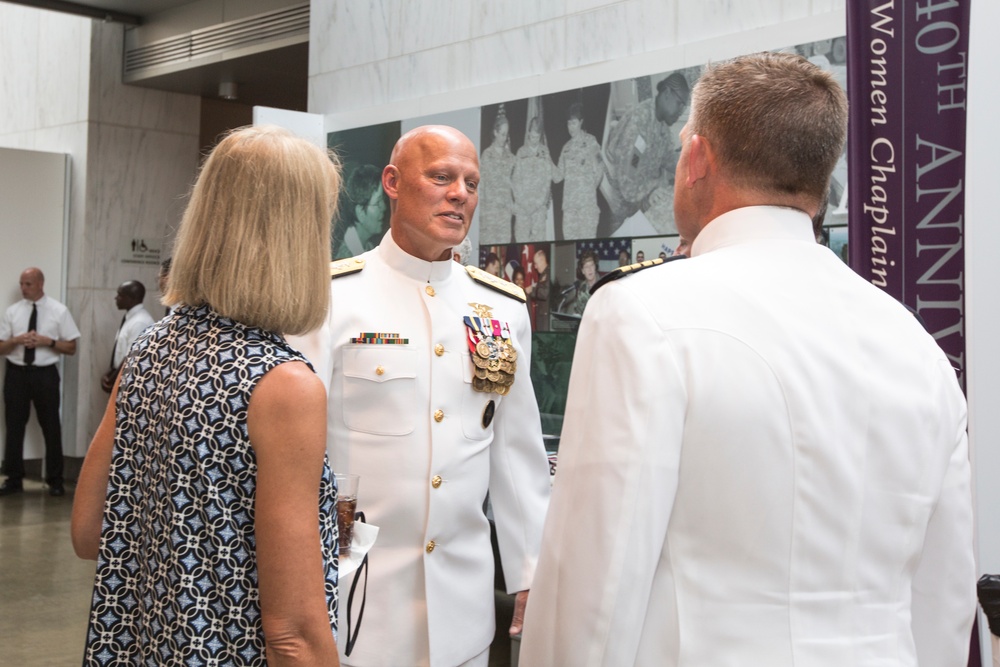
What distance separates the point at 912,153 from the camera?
9.20 ft

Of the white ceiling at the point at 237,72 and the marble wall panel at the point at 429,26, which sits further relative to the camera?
the white ceiling at the point at 237,72

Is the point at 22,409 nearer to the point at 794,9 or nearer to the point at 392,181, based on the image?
the point at 794,9

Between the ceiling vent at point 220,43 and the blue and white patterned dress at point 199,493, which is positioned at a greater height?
the ceiling vent at point 220,43

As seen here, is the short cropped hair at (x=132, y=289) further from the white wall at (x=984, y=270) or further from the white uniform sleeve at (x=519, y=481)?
the white wall at (x=984, y=270)

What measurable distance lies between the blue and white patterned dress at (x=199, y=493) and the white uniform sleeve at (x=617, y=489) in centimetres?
40

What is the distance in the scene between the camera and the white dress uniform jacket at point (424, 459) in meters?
2.26

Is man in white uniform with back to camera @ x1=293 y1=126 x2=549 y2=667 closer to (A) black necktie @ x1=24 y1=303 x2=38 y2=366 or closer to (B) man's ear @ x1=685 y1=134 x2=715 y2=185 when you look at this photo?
(B) man's ear @ x1=685 y1=134 x2=715 y2=185

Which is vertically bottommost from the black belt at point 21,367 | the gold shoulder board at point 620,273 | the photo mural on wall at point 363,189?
the black belt at point 21,367

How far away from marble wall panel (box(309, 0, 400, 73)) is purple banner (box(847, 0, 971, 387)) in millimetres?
3673

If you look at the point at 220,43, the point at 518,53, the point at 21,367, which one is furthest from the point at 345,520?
the point at 21,367

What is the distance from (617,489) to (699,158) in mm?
463

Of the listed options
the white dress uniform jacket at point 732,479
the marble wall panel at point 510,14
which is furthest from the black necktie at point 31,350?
the white dress uniform jacket at point 732,479

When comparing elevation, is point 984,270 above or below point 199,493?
above

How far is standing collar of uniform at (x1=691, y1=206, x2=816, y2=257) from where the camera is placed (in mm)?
1351
